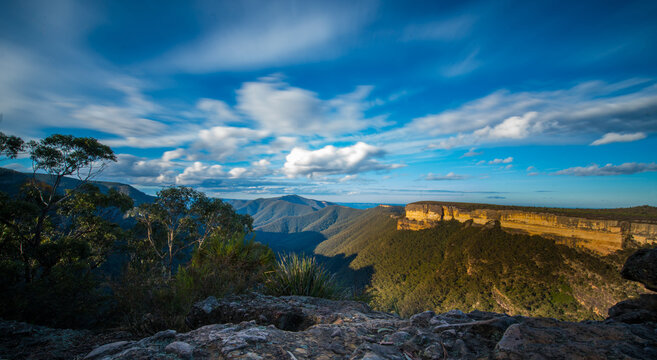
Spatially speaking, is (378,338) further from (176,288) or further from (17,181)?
(17,181)

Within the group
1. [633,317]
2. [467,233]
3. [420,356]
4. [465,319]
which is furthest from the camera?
[467,233]

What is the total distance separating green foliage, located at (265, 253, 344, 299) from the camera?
509cm

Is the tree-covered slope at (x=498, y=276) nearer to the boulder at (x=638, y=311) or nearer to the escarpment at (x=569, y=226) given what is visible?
the escarpment at (x=569, y=226)

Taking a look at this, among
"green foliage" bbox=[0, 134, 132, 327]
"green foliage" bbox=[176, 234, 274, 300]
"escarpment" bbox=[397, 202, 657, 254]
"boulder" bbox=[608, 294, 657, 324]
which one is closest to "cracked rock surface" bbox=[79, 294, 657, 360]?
"boulder" bbox=[608, 294, 657, 324]

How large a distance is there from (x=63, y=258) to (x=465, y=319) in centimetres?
1400

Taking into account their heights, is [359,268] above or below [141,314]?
below

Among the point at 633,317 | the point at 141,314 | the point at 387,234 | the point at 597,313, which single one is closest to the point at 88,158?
the point at 141,314

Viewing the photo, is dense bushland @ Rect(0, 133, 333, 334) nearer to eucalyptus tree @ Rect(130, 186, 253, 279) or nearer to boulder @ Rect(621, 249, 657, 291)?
eucalyptus tree @ Rect(130, 186, 253, 279)

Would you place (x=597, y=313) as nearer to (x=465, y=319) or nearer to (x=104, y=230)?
(x=465, y=319)

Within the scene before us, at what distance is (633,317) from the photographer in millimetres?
2406

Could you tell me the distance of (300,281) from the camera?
16.9 ft

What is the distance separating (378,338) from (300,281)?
3066 mm

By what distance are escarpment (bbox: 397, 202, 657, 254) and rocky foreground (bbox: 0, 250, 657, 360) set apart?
203ft

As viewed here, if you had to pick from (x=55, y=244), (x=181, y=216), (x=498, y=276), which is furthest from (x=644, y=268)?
(x=498, y=276)
